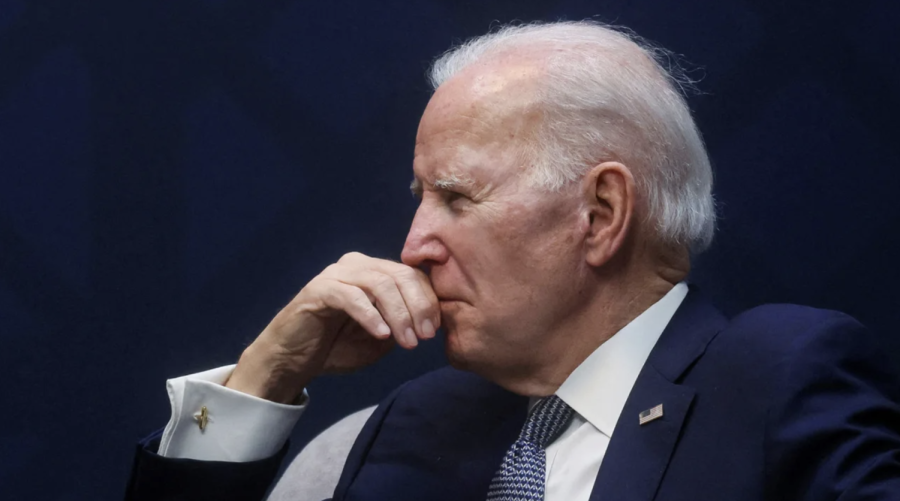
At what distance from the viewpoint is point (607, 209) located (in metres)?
1.66

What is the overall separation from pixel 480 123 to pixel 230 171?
2.85 feet

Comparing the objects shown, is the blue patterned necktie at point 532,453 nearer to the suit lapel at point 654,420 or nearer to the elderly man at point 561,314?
the elderly man at point 561,314

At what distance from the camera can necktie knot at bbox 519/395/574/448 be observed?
1.70 meters

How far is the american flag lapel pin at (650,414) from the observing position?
1.54 m

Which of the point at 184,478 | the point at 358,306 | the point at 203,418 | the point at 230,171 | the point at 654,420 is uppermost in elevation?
the point at 230,171

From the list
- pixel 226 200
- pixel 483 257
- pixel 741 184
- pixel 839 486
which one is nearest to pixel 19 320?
pixel 226 200

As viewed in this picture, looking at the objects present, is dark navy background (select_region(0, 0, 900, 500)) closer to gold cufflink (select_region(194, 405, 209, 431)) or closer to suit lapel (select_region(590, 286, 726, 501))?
gold cufflink (select_region(194, 405, 209, 431))

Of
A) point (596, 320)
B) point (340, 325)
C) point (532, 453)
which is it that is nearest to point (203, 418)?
point (340, 325)

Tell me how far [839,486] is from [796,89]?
1.21m

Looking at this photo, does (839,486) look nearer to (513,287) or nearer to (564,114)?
(513,287)

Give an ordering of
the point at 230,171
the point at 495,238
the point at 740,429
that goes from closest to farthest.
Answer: the point at 740,429
the point at 495,238
the point at 230,171

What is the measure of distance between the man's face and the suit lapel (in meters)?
0.17

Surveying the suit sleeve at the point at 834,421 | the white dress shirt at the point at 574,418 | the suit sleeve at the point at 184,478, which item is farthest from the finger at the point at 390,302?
the suit sleeve at the point at 834,421

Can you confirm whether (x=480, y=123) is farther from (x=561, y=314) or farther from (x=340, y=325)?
(x=340, y=325)
